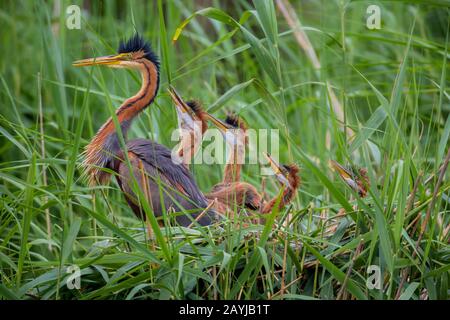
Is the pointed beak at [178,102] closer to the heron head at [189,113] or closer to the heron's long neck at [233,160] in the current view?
the heron head at [189,113]

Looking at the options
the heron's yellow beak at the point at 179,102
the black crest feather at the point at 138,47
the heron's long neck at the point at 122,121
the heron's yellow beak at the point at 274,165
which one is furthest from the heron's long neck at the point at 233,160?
the black crest feather at the point at 138,47

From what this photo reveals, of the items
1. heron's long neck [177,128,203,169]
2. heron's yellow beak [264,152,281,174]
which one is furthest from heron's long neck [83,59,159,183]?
heron's yellow beak [264,152,281,174]

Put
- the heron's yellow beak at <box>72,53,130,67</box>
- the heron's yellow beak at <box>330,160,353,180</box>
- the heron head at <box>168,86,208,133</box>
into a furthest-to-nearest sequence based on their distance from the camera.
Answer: the heron's yellow beak at <box>72,53,130,67</box> < the heron head at <box>168,86,208,133</box> < the heron's yellow beak at <box>330,160,353,180</box>

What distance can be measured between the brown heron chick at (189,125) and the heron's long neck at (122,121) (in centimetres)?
16

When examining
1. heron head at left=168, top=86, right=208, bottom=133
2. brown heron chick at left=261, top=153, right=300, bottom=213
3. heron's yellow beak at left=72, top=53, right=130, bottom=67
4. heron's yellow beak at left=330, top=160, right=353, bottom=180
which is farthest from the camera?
heron's yellow beak at left=72, top=53, right=130, bottom=67

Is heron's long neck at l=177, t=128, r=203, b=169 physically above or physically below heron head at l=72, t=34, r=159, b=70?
below

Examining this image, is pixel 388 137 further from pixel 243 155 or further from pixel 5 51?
pixel 5 51

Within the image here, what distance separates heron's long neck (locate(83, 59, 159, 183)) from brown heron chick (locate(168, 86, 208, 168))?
0.53 ft

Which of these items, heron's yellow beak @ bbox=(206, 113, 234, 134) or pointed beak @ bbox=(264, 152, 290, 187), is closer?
pointed beak @ bbox=(264, 152, 290, 187)

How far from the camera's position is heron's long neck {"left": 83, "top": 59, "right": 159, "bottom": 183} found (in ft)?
13.3

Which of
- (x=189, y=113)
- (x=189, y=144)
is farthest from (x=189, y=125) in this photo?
(x=189, y=144)

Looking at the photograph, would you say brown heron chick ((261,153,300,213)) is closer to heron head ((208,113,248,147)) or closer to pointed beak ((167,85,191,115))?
heron head ((208,113,248,147))
